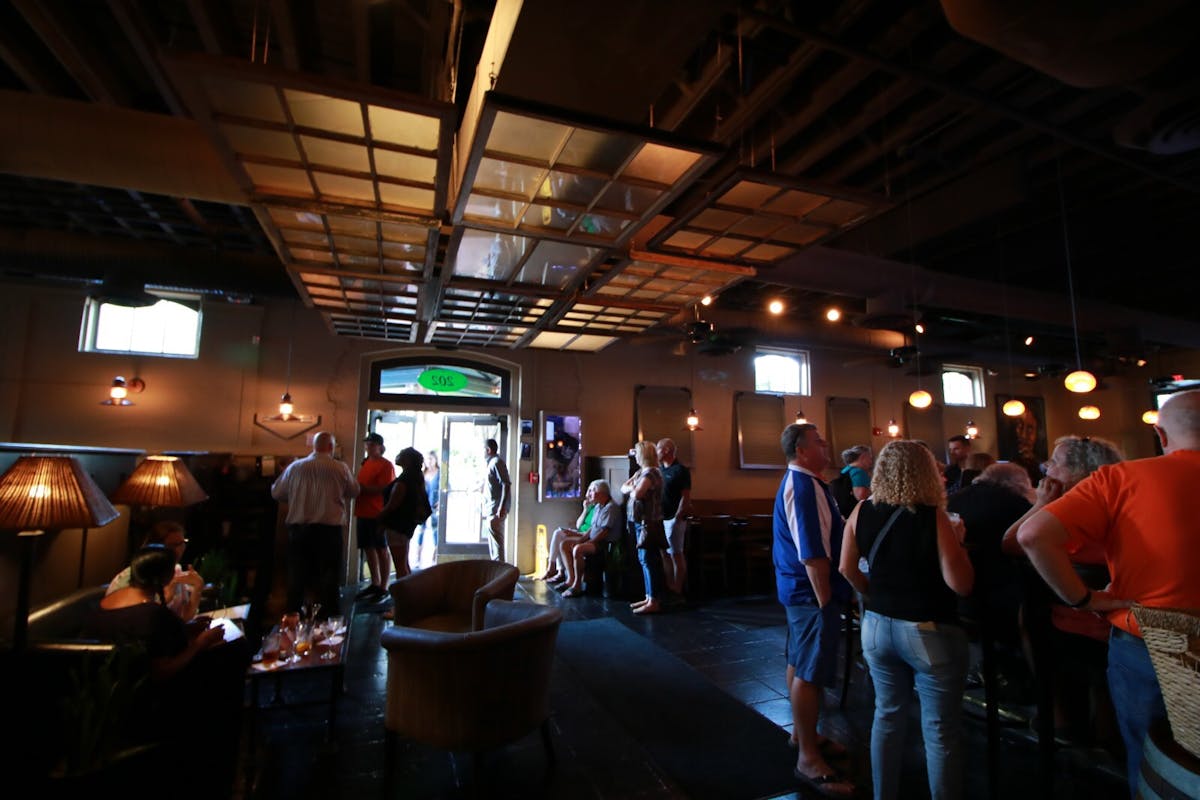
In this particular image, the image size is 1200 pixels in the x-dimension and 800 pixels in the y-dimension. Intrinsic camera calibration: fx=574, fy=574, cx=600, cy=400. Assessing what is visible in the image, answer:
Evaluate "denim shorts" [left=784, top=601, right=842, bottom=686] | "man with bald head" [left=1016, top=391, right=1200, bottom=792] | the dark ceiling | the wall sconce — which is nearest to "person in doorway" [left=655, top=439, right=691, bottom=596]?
the dark ceiling

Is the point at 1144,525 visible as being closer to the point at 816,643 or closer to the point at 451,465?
the point at 816,643

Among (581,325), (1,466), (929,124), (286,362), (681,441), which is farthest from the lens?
(681,441)

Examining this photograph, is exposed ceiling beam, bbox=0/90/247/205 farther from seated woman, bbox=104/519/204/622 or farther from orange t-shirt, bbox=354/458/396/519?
orange t-shirt, bbox=354/458/396/519

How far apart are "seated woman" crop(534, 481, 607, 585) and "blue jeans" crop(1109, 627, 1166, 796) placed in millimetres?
5527

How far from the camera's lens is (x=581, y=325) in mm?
7223

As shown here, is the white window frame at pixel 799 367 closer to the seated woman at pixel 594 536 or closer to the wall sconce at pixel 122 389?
the seated woman at pixel 594 536

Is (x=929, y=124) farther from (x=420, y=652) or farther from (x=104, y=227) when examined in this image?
(x=104, y=227)

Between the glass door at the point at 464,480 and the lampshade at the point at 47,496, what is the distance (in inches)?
261

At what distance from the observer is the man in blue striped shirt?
279cm

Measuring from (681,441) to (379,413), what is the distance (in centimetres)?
485

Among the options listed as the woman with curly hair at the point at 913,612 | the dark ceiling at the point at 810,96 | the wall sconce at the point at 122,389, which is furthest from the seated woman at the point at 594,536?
the wall sconce at the point at 122,389

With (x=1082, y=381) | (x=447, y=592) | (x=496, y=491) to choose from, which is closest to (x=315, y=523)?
(x=447, y=592)

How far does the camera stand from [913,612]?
2.25 m

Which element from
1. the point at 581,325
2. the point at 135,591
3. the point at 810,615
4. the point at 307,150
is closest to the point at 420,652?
the point at 135,591
